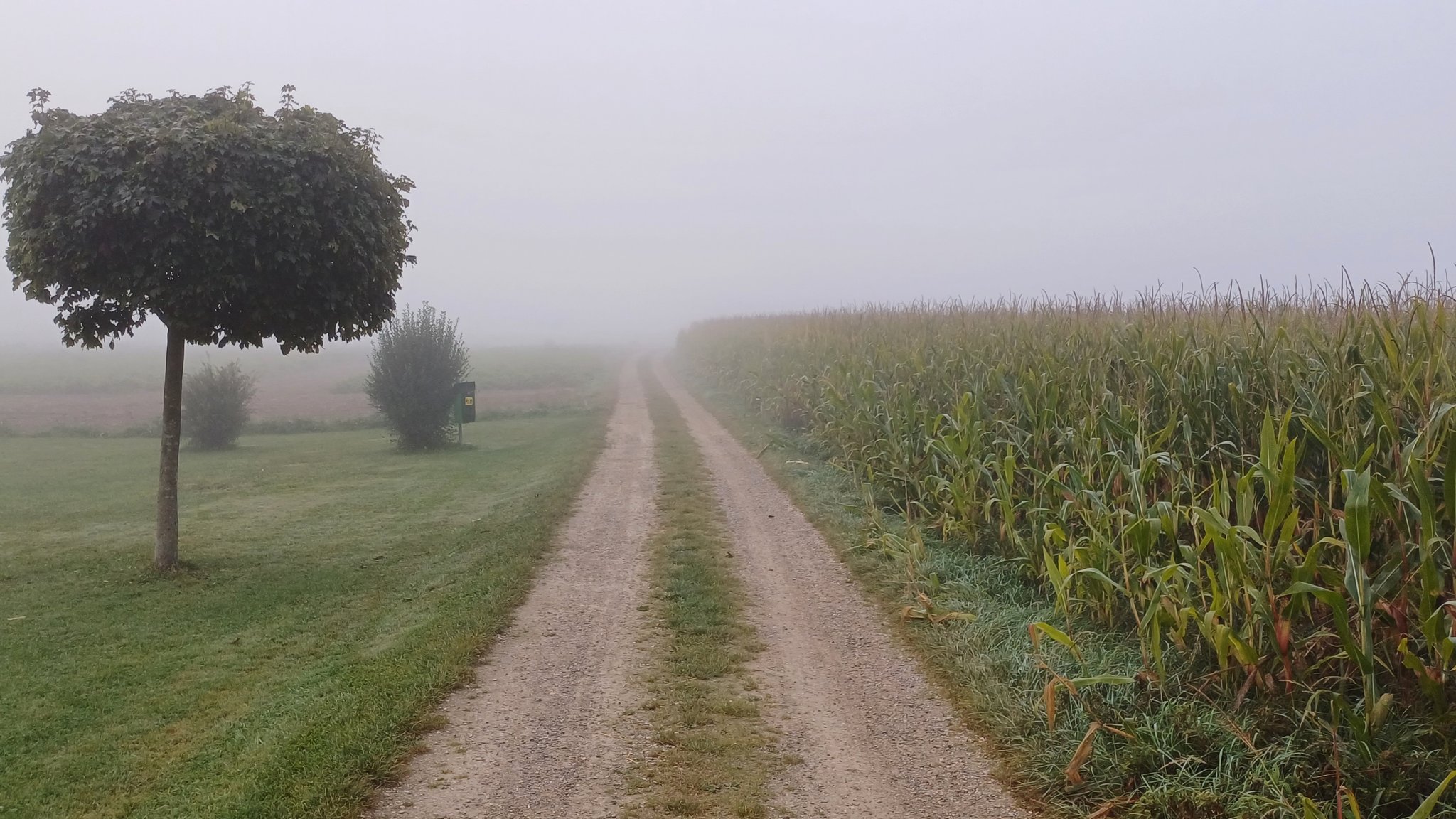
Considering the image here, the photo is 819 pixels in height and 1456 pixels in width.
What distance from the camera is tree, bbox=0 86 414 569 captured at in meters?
7.48

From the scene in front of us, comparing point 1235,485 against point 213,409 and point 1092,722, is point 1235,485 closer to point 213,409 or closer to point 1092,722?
point 1092,722

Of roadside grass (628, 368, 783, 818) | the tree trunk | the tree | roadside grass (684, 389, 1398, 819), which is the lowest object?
roadside grass (628, 368, 783, 818)

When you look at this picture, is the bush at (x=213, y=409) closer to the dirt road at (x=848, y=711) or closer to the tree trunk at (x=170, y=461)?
the tree trunk at (x=170, y=461)

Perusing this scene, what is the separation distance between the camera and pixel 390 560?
9.80m

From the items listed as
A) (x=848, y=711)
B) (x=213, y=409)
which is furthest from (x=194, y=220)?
(x=213, y=409)

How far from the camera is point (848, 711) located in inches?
Answer: 206

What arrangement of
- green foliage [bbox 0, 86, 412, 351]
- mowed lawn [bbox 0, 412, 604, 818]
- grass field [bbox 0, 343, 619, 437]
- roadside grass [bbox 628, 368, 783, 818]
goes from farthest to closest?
1. grass field [bbox 0, 343, 619, 437]
2. green foliage [bbox 0, 86, 412, 351]
3. mowed lawn [bbox 0, 412, 604, 818]
4. roadside grass [bbox 628, 368, 783, 818]

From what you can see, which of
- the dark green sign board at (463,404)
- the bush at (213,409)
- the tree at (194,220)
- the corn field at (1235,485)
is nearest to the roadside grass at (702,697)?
the corn field at (1235,485)

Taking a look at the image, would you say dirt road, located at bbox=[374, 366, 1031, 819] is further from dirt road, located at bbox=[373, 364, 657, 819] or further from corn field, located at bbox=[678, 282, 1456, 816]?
corn field, located at bbox=[678, 282, 1456, 816]

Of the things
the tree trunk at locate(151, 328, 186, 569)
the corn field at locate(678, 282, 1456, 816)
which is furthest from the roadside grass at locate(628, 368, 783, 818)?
the tree trunk at locate(151, 328, 186, 569)

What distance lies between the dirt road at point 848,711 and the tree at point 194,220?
4995 mm

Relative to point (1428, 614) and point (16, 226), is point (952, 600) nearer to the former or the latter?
point (1428, 614)

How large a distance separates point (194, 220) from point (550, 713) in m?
5.46

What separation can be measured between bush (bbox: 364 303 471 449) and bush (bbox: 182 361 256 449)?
13.5 feet
